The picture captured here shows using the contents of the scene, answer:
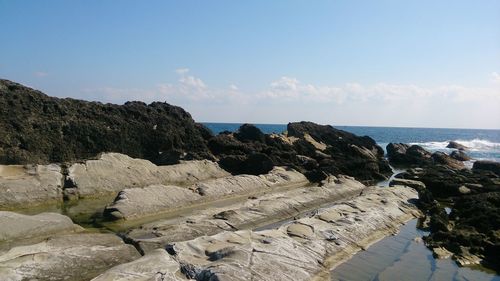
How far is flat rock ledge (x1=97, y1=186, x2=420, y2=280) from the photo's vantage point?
9398 mm

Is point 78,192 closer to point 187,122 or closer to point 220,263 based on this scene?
point 220,263

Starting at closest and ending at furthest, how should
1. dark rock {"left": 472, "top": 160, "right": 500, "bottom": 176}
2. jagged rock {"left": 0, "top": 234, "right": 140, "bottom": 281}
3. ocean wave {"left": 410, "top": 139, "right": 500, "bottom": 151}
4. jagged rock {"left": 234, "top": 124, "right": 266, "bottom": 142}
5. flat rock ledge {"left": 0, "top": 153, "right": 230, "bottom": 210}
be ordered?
jagged rock {"left": 0, "top": 234, "right": 140, "bottom": 281}
flat rock ledge {"left": 0, "top": 153, "right": 230, "bottom": 210}
jagged rock {"left": 234, "top": 124, "right": 266, "bottom": 142}
dark rock {"left": 472, "top": 160, "right": 500, "bottom": 176}
ocean wave {"left": 410, "top": 139, "right": 500, "bottom": 151}

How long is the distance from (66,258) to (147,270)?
2173 mm

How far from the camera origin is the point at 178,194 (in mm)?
18125

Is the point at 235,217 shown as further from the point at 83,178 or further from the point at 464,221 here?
the point at 464,221

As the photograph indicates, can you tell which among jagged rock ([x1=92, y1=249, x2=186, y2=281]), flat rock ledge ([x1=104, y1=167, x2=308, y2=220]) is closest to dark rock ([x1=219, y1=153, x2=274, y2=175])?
flat rock ledge ([x1=104, y1=167, x2=308, y2=220])

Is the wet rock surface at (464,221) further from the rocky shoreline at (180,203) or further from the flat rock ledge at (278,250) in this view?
the flat rock ledge at (278,250)

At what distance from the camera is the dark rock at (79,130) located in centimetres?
2144

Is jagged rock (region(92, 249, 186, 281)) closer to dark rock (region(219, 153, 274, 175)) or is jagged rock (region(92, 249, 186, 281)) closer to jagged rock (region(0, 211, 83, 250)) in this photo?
jagged rock (region(0, 211, 83, 250))

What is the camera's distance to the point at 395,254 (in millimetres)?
13891

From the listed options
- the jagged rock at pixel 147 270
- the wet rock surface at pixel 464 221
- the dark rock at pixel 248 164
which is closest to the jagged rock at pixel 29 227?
the jagged rock at pixel 147 270

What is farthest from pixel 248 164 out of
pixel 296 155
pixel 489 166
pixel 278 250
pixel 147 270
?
pixel 489 166

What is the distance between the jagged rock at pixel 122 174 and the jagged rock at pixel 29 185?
2.70 feet

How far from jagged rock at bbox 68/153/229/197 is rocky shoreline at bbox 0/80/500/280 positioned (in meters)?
0.06
